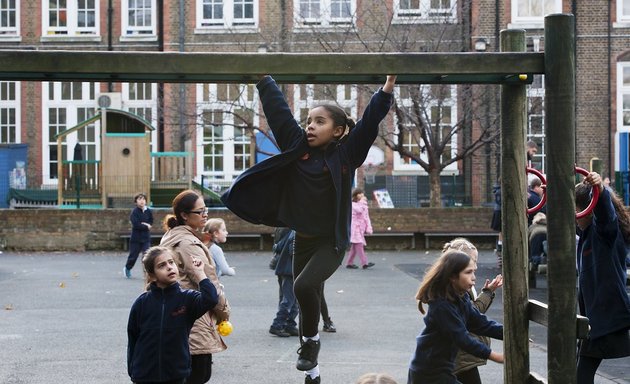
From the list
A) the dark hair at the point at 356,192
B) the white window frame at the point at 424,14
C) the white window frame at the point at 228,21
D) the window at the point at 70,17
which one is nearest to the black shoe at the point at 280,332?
the dark hair at the point at 356,192

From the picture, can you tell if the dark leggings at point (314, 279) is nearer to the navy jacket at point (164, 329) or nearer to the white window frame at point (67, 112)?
the navy jacket at point (164, 329)

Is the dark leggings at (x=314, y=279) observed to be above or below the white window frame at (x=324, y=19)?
below

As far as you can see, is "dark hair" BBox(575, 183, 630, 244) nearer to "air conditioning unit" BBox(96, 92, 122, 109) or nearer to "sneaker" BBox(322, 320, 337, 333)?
"sneaker" BBox(322, 320, 337, 333)

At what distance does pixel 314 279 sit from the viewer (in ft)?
18.6

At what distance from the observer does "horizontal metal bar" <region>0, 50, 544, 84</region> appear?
534cm

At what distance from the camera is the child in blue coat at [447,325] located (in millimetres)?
5773

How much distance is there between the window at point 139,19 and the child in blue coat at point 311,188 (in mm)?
32246

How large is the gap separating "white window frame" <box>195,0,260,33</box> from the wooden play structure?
30.9 meters

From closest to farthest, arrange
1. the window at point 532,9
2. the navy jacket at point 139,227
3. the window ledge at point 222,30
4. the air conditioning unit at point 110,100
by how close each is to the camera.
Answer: the navy jacket at point 139,227
the air conditioning unit at point 110,100
the window at point 532,9
the window ledge at point 222,30

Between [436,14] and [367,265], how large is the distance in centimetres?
1288

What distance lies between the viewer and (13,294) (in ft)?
55.9

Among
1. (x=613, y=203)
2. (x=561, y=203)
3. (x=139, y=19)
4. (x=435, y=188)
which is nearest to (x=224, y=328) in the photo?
(x=561, y=203)

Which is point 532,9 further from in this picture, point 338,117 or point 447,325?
point 447,325

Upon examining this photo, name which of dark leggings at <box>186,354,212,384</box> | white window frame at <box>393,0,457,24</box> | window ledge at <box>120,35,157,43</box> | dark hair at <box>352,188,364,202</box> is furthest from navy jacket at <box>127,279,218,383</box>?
window ledge at <box>120,35,157,43</box>
